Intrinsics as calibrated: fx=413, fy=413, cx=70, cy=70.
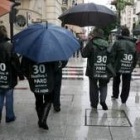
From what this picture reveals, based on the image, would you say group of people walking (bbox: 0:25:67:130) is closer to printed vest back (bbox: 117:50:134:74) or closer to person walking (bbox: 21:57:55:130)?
person walking (bbox: 21:57:55:130)

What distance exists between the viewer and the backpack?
27.8ft

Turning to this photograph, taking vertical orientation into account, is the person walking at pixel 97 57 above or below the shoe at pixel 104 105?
above

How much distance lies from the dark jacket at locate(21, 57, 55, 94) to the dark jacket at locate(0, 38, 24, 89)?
32 centimetres

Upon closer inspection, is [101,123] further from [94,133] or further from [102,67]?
[102,67]

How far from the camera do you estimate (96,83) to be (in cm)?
882

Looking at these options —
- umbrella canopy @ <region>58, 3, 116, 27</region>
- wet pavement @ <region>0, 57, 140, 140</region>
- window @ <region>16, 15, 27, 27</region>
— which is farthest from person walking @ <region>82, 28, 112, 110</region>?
window @ <region>16, 15, 27, 27</region>

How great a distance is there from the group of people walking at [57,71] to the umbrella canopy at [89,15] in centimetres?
52

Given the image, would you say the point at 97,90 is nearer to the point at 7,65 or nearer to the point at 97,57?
the point at 97,57

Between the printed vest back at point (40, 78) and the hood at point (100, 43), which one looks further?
the hood at point (100, 43)

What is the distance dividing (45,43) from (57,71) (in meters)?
1.63

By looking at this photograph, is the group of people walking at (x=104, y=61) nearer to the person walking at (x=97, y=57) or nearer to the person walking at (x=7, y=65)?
the person walking at (x=97, y=57)

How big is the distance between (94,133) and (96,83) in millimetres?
2020

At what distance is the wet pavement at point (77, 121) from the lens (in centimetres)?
679

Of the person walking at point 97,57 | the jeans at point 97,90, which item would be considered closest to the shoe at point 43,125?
the person walking at point 97,57
